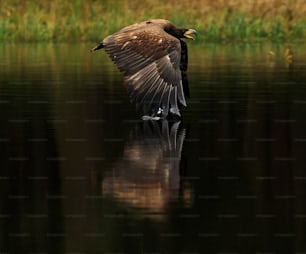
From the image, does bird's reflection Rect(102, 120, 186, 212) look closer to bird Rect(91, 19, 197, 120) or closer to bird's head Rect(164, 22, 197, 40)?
bird Rect(91, 19, 197, 120)

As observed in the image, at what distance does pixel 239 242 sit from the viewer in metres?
10.6

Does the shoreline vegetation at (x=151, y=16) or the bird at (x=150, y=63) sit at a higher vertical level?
the bird at (x=150, y=63)

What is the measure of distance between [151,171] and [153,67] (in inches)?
162

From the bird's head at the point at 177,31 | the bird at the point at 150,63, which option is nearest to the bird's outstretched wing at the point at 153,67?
the bird at the point at 150,63

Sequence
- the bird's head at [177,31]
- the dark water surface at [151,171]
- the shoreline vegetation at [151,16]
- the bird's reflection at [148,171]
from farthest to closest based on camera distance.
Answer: the shoreline vegetation at [151,16] → the bird's head at [177,31] → the bird's reflection at [148,171] → the dark water surface at [151,171]

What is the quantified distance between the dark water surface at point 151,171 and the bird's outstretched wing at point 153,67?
503 mm

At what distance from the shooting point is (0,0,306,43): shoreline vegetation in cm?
3978

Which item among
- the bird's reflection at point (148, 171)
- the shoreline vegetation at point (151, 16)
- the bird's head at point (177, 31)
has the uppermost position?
the bird's head at point (177, 31)

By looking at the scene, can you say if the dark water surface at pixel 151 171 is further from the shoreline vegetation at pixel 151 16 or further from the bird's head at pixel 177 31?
the shoreline vegetation at pixel 151 16

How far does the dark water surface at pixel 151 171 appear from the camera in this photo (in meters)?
10.9

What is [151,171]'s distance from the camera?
14203 millimetres

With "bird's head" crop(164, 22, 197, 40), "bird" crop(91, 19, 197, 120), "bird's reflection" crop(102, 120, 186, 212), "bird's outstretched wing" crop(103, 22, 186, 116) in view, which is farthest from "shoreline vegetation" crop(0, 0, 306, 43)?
"bird's reflection" crop(102, 120, 186, 212)

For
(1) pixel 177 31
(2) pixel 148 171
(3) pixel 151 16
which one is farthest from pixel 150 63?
(3) pixel 151 16

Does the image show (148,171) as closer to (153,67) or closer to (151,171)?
(151,171)
